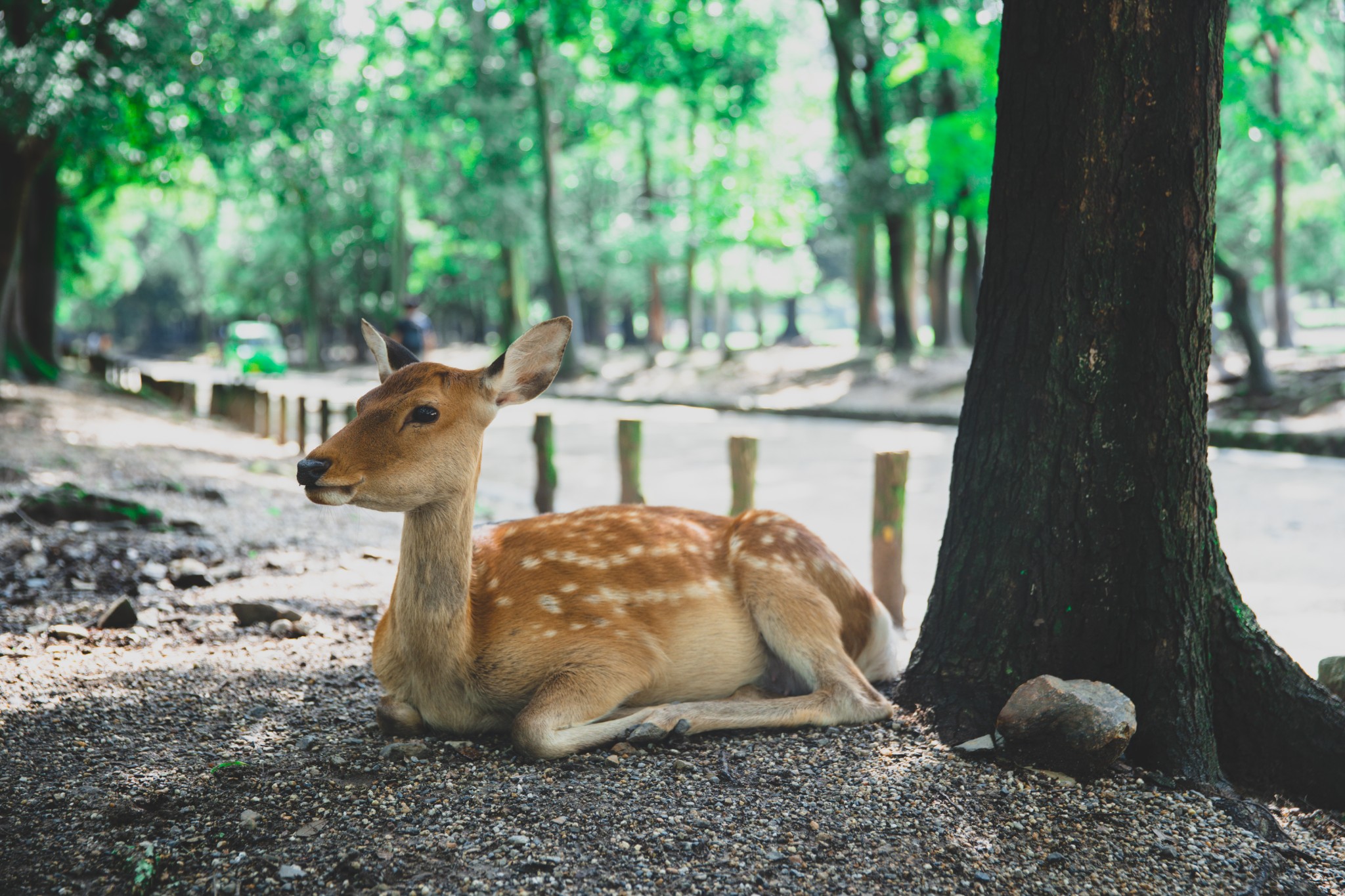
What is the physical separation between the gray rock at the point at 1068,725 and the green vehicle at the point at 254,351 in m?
33.5

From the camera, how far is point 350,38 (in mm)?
22531

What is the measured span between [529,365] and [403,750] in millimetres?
1331

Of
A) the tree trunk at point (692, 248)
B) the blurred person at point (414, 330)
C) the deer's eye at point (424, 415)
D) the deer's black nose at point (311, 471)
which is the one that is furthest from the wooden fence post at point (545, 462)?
the tree trunk at point (692, 248)

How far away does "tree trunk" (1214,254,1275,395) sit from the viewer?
14.6 metres

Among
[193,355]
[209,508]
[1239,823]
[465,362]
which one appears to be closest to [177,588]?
[209,508]

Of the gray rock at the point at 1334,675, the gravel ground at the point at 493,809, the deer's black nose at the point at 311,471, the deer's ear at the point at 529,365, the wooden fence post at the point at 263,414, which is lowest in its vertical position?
the gravel ground at the point at 493,809

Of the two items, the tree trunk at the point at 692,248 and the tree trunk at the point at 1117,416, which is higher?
the tree trunk at the point at 692,248

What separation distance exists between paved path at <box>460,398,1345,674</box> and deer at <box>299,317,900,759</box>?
199cm

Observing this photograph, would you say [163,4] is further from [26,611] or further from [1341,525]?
[1341,525]

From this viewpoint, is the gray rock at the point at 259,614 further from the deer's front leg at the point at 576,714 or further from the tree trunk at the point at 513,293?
the tree trunk at the point at 513,293

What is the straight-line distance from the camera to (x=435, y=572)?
3453 mm

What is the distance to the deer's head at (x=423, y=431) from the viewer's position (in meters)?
3.16

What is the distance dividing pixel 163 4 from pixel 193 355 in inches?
2046

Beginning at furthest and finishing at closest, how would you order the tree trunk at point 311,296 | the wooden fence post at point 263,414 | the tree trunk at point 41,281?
the tree trunk at point 311,296 < the tree trunk at point 41,281 < the wooden fence post at point 263,414
